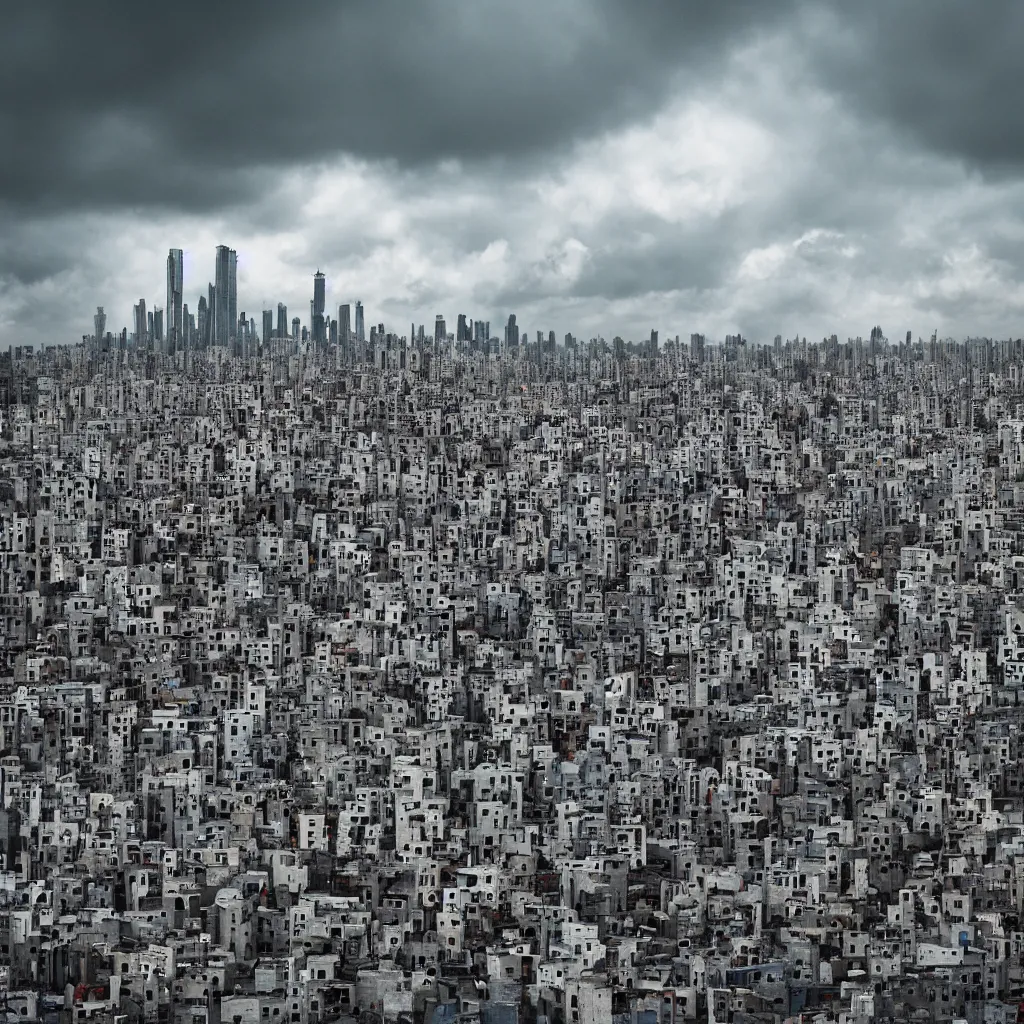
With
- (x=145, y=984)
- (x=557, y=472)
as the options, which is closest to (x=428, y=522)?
(x=557, y=472)

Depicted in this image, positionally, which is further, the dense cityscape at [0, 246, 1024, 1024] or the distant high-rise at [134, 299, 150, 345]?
the distant high-rise at [134, 299, 150, 345]

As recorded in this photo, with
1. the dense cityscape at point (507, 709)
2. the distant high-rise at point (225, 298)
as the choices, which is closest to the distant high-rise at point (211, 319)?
the distant high-rise at point (225, 298)

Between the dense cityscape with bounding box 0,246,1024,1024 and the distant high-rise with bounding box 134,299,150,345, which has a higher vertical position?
the distant high-rise with bounding box 134,299,150,345

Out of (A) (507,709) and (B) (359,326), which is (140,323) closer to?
(B) (359,326)

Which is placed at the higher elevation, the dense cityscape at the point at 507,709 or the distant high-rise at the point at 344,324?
the distant high-rise at the point at 344,324

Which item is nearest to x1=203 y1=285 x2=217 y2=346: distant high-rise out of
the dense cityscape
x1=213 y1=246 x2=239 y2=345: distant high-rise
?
x1=213 y1=246 x2=239 y2=345: distant high-rise

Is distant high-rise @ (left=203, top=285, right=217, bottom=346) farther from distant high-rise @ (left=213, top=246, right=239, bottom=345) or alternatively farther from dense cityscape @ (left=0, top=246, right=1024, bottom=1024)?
dense cityscape @ (left=0, top=246, right=1024, bottom=1024)

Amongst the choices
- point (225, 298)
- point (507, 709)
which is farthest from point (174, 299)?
point (507, 709)

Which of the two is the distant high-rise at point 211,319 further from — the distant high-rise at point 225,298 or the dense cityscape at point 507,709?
the dense cityscape at point 507,709
